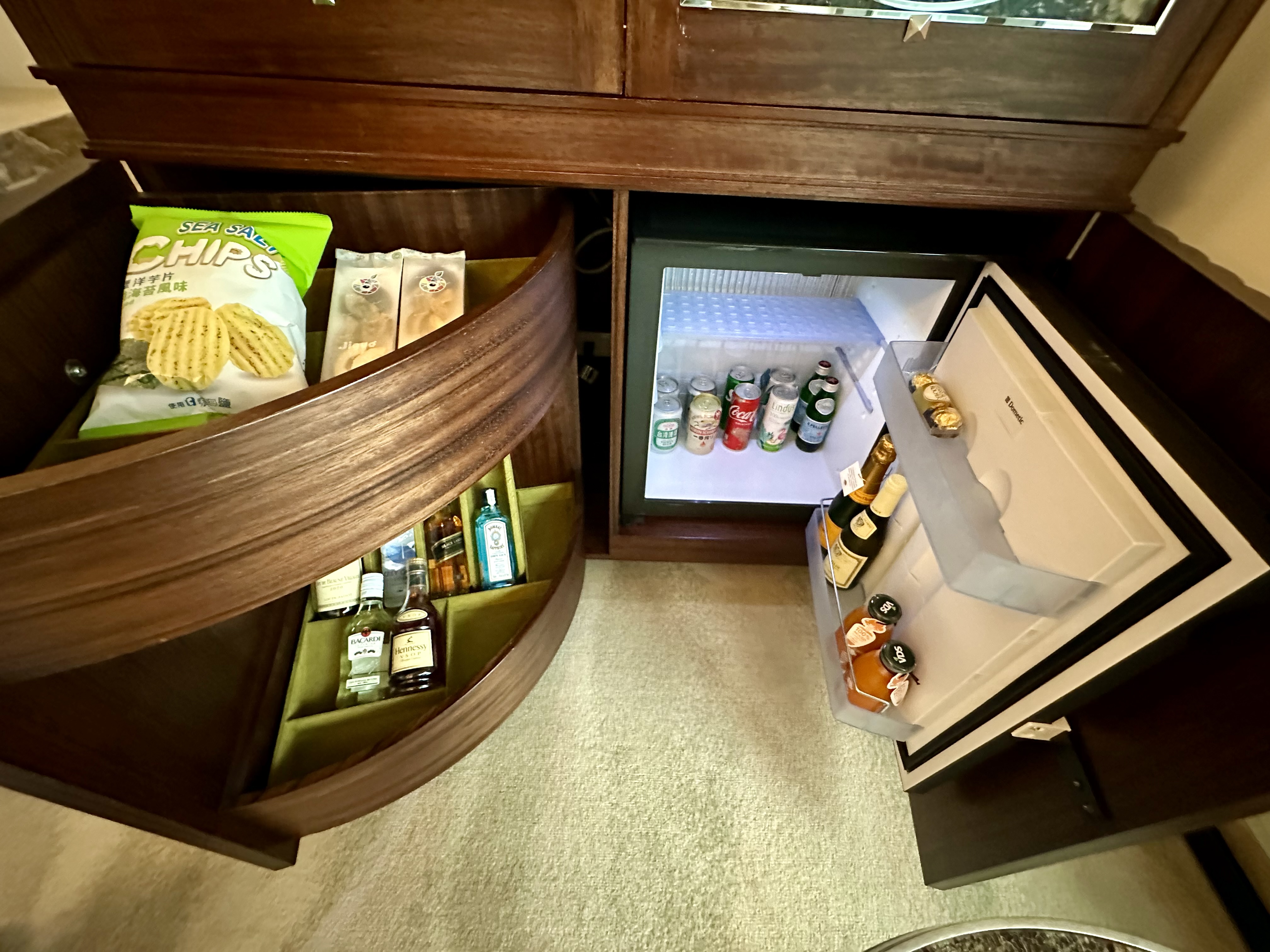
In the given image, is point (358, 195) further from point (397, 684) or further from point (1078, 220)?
Result: point (1078, 220)

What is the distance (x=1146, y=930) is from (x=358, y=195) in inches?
67.2

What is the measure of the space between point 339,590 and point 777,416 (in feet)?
3.04

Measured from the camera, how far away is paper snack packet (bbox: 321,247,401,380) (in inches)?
34.0

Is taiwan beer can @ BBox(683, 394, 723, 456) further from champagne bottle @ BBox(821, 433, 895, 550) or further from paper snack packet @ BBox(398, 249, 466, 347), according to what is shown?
paper snack packet @ BBox(398, 249, 466, 347)

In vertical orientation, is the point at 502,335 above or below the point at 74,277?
below

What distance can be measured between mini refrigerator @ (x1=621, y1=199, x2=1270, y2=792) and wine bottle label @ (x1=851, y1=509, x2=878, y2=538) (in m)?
0.04

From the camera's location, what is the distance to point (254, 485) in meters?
0.52

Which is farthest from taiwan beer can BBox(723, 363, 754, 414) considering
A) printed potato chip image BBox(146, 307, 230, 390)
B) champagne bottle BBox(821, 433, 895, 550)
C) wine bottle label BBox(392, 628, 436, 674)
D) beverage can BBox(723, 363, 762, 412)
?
printed potato chip image BBox(146, 307, 230, 390)

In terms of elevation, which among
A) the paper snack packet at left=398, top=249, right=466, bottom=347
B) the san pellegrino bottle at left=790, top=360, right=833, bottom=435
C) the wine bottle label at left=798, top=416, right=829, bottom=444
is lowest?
the paper snack packet at left=398, top=249, right=466, bottom=347

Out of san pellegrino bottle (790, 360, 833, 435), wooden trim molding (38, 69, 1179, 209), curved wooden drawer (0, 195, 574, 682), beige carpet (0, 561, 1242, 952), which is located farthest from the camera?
san pellegrino bottle (790, 360, 833, 435)

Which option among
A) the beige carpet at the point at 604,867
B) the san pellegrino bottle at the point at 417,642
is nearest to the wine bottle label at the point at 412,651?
the san pellegrino bottle at the point at 417,642

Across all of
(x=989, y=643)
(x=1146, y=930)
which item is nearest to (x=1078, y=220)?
(x=989, y=643)

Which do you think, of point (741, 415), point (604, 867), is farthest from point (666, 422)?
point (604, 867)

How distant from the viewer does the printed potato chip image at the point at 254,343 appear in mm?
776
